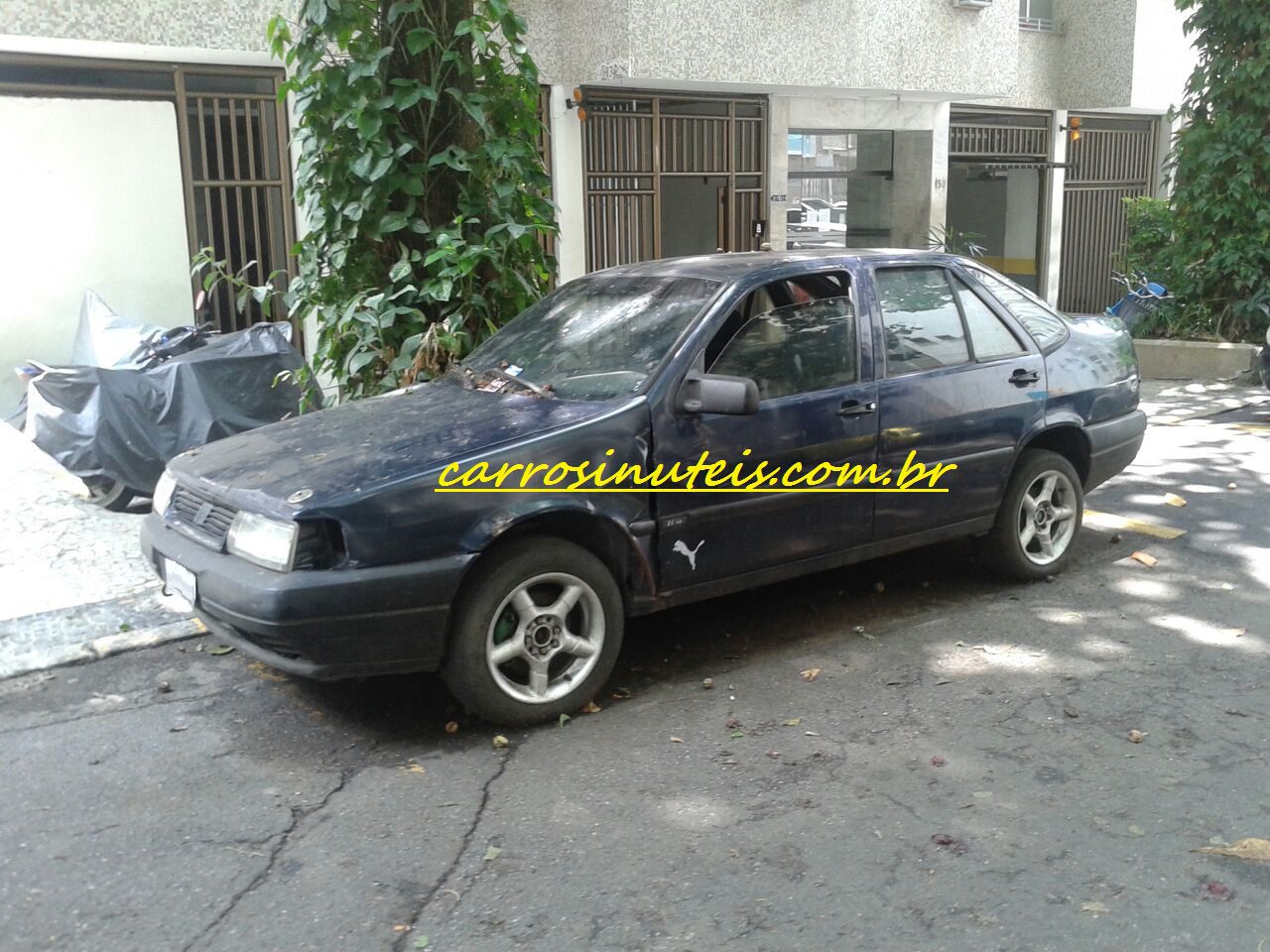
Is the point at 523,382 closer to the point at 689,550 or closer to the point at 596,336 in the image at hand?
the point at 596,336

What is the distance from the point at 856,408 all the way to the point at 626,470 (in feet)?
3.87

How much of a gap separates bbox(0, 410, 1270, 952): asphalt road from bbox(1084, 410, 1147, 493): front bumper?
0.79 metres

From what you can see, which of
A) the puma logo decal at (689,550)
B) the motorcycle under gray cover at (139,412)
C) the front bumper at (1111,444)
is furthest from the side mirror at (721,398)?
the motorcycle under gray cover at (139,412)

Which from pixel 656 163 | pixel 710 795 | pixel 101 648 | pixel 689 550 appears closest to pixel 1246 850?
pixel 710 795

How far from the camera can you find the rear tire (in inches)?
301

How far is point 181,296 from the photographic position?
415 inches

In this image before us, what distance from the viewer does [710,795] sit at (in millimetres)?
4062

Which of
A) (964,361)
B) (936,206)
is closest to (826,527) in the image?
(964,361)

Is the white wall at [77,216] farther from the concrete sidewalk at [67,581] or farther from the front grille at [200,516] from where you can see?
the front grille at [200,516]

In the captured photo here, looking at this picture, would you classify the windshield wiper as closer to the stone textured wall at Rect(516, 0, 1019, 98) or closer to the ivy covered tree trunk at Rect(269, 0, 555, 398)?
the ivy covered tree trunk at Rect(269, 0, 555, 398)

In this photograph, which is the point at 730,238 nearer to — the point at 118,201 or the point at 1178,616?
the point at 118,201

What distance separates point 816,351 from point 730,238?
29.3 ft

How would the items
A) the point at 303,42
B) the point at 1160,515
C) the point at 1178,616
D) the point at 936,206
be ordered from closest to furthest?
the point at 1178,616, the point at 303,42, the point at 1160,515, the point at 936,206

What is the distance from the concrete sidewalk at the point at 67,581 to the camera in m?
5.59
